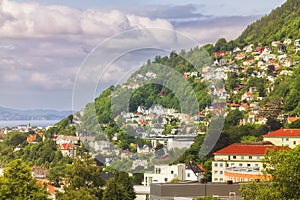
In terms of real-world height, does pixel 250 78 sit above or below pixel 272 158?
above

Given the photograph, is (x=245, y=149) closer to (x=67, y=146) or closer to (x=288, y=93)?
(x=288, y=93)

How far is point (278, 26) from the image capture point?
161m

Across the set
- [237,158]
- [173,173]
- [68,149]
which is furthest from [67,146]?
[173,173]

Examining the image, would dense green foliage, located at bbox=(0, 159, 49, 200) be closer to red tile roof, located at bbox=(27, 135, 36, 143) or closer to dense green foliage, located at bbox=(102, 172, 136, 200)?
dense green foliage, located at bbox=(102, 172, 136, 200)

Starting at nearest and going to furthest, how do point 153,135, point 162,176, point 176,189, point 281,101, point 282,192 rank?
point 282,192
point 176,189
point 162,176
point 153,135
point 281,101

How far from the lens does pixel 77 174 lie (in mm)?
51469

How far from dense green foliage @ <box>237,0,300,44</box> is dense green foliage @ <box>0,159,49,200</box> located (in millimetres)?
111653

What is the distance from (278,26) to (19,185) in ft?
411

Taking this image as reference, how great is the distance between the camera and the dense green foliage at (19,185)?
3900 centimetres

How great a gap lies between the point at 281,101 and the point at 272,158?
7539 cm

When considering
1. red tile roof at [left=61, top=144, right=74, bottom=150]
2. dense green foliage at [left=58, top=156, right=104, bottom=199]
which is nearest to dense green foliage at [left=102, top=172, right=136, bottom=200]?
dense green foliage at [left=58, top=156, right=104, bottom=199]

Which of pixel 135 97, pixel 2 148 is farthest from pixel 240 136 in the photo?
pixel 2 148

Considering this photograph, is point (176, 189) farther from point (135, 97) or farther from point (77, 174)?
point (135, 97)

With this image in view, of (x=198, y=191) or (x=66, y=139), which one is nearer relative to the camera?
(x=198, y=191)
